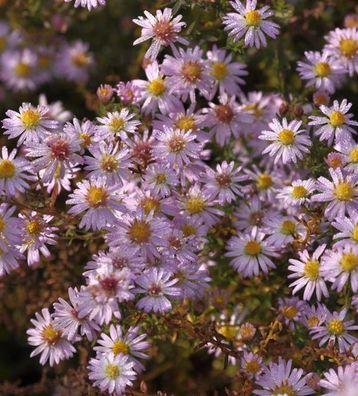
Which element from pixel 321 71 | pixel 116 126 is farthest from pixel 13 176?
pixel 321 71

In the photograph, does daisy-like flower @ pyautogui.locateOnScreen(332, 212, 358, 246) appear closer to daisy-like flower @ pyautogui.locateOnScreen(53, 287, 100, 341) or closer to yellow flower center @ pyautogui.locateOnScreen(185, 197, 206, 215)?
yellow flower center @ pyautogui.locateOnScreen(185, 197, 206, 215)

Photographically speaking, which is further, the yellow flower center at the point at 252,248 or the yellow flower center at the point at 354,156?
the yellow flower center at the point at 252,248

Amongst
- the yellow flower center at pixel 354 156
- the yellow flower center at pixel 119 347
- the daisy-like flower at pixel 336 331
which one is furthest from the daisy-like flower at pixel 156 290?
the yellow flower center at pixel 354 156

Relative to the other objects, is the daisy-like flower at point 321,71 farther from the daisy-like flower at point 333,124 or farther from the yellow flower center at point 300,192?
the yellow flower center at point 300,192

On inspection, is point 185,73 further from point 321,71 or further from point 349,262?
point 349,262

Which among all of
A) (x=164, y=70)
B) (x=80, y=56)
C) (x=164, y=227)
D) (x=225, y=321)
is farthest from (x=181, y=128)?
(x=80, y=56)

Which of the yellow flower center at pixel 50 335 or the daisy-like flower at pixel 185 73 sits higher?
the daisy-like flower at pixel 185 73

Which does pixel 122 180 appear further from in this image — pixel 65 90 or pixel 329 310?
pixel 65 90
